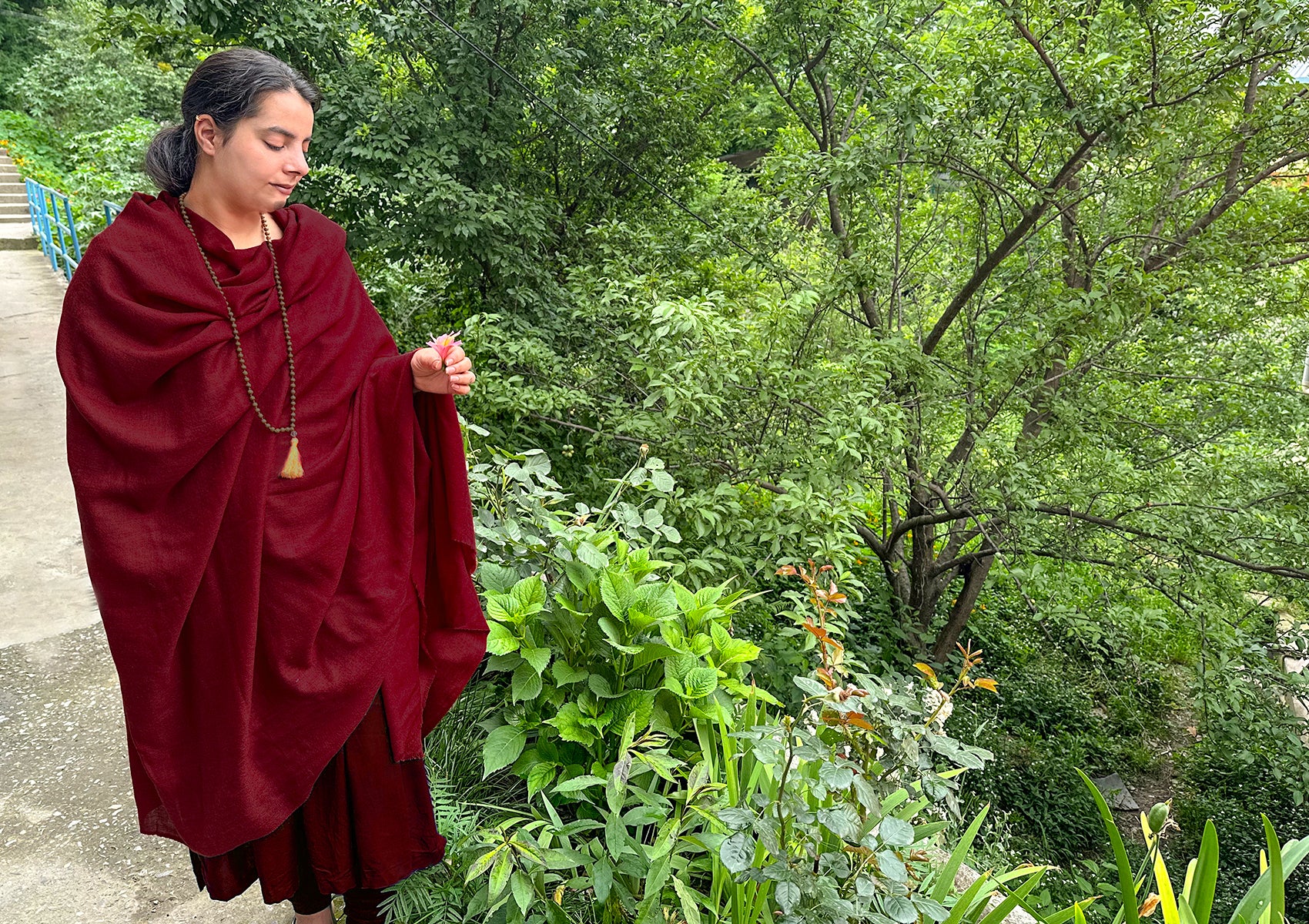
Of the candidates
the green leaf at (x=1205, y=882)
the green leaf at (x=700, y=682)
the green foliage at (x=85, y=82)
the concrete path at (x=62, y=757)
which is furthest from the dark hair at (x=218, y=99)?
the green foliage at (x=85, y=82)

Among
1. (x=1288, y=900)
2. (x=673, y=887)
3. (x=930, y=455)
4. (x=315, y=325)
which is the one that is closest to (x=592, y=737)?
(x=673, y=887)

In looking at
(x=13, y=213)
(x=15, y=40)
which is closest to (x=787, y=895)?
(x=13, y=213)

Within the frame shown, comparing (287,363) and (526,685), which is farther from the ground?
(287,363)

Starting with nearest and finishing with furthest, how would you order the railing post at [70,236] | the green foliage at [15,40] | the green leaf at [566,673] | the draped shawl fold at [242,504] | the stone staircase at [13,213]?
the draped shawl fold at [242,504] < the green leaf at [566,673] < the railing post at [70,236] < the stone staircase at [13,213] < the green foliage at [15,40]

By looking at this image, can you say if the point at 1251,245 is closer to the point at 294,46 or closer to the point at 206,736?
the point at 294,46

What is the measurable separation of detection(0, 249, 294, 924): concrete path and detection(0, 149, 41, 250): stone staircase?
6784mm

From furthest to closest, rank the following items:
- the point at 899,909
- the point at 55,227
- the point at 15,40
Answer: the point at 15,40 → the point at 55,227 → the point at 899,909

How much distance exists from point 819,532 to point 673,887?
175cm

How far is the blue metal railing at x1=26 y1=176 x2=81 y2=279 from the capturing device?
327 inches

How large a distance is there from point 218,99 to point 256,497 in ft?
2.23

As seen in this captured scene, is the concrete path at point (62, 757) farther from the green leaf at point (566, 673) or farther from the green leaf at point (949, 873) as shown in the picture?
the green leaf at point (949, 873)

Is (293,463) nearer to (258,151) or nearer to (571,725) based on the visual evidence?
(258,151)

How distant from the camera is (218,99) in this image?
1594 mm

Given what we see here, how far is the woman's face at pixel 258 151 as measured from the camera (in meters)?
1.59
